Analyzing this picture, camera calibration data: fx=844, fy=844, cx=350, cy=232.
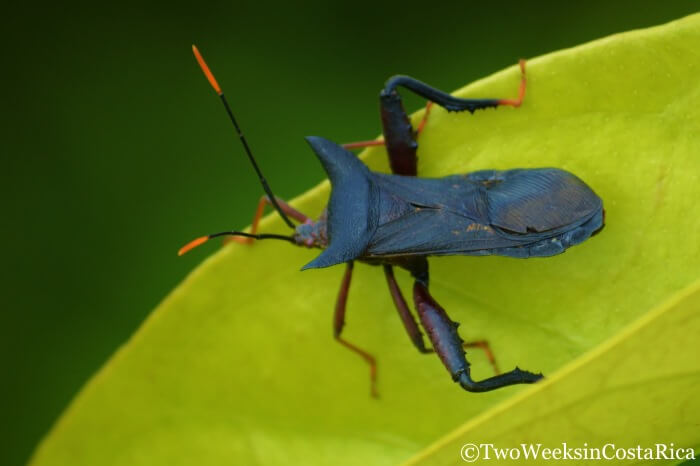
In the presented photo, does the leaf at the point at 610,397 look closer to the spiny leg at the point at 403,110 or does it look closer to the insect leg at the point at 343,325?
the insect leg at the point at 343,325

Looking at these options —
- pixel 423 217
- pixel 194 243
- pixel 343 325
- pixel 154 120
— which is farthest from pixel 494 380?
pixel 154 120

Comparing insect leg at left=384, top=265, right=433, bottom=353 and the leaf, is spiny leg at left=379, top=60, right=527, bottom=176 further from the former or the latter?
the leaf

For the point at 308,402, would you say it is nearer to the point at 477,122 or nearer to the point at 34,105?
the point at 477,122

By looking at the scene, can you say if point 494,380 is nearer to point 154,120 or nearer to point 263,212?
point 263,212

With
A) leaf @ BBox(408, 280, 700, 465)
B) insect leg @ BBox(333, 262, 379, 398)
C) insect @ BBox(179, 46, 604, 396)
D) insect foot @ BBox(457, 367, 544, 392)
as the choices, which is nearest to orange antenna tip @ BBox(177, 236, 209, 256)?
insect @ BBox(179, 46, 604, 396)

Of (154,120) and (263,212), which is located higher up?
(154,120)

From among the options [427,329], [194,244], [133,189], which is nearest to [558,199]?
[427,329]
